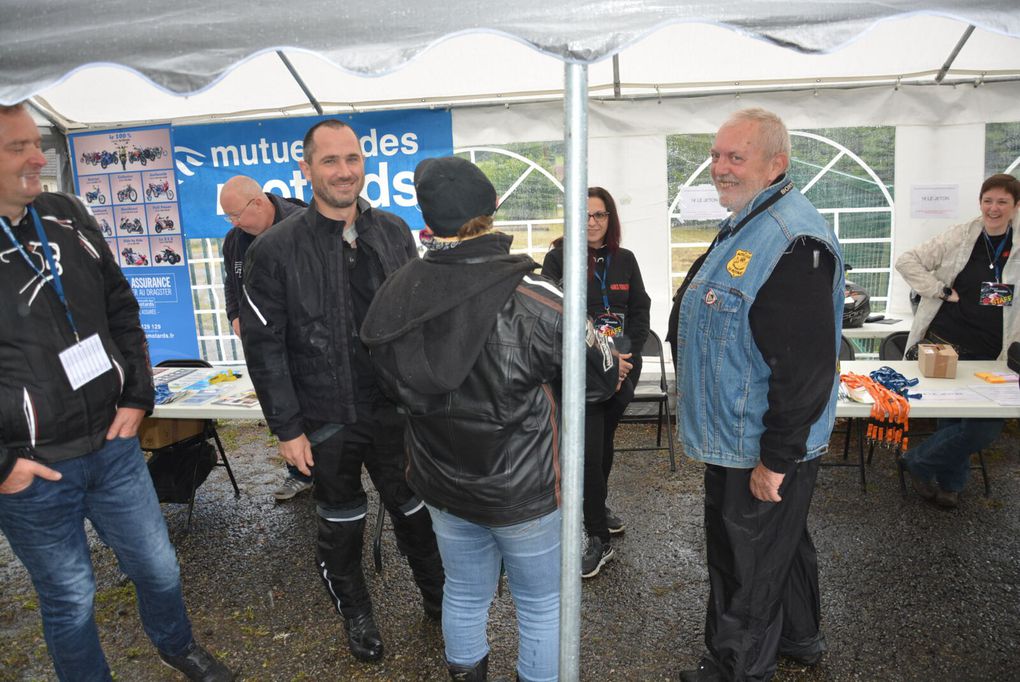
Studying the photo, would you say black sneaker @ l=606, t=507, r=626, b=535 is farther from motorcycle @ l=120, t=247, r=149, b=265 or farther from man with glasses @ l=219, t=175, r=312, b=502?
motorcycle @ l=120, t=247, r=149, b=265

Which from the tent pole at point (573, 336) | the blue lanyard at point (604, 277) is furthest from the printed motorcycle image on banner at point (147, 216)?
the tent pole at point (573, 336)

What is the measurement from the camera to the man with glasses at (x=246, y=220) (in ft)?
11.7

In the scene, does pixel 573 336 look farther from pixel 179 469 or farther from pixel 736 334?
pixel 179 469

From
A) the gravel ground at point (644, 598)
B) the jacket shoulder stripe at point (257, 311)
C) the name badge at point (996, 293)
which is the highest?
the jacket shoulder stripe at point (257, 311)

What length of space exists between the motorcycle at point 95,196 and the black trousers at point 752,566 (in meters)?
5.57

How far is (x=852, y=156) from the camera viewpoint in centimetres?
495

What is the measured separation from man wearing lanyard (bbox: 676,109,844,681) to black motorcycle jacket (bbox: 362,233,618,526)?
14.9 inches

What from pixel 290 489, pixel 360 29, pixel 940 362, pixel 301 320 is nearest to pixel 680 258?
pixel 940 362

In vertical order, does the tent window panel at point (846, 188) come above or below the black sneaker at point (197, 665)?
above

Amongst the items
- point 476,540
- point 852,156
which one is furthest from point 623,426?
point 476,540

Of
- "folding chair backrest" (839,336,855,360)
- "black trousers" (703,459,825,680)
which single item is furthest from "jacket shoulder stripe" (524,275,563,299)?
"folding chair backrest" (839,336,855,360)

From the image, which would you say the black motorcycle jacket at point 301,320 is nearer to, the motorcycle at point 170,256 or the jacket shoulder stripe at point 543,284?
the jacket shoulder stripe at point 543,284

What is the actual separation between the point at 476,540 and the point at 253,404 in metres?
1.90

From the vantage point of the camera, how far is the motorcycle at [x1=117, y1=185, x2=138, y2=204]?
5695mm
